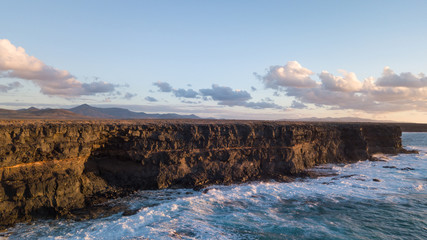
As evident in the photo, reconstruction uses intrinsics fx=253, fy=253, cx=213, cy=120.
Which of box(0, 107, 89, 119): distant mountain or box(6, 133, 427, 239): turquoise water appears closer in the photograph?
box(6, 133, 427, 239): turquoise water

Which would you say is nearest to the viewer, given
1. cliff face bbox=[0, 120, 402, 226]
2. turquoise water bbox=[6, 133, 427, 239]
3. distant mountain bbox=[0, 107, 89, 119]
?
turquoise water bbox=[6, 133, 427, 239]

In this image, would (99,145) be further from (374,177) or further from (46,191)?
(374,177)

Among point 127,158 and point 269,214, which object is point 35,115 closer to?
point 127,158

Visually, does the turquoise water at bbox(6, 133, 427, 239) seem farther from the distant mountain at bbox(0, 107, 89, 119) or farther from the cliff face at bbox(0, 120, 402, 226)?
the distant mountain at bbox(0, 107, 89, 119)

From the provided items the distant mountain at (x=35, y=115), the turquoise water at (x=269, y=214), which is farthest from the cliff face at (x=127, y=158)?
the distant mountain at (x=35, y=115)

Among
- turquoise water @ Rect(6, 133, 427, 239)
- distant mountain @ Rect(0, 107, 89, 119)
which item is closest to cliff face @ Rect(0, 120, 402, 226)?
turquoise water @ Rect(6, 133, 427, 239)

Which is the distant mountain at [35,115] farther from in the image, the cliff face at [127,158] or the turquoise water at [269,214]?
the turquoise water at [269,214]
